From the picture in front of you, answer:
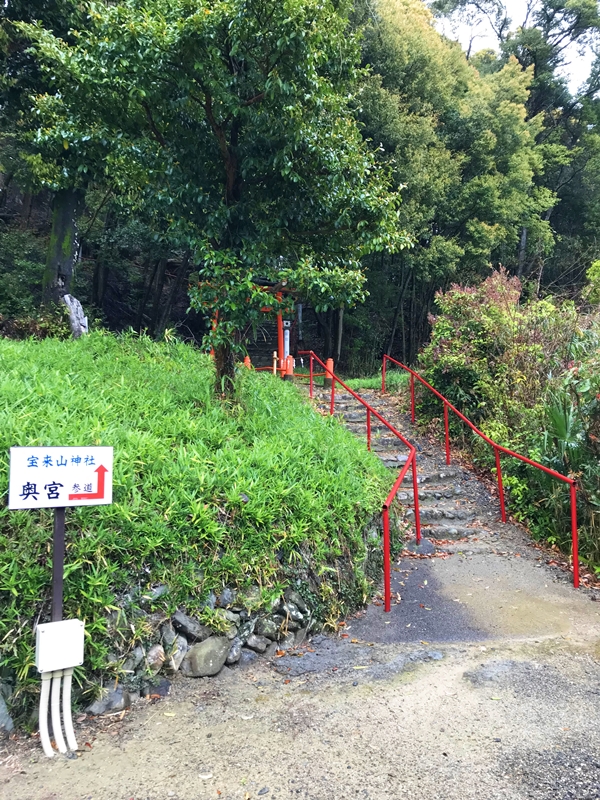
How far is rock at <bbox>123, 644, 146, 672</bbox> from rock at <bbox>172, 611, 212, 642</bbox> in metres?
0.27

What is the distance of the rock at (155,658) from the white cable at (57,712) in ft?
1.88

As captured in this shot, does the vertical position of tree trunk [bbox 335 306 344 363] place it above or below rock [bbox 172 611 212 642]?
above

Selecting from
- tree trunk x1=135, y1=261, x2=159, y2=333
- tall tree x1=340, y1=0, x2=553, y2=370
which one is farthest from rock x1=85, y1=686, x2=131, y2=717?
tree trunk x1=135, y1=261, x2=159, y2=333

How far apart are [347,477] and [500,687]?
226 centimetres

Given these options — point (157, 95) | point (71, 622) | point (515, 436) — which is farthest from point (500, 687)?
point (157, 95)

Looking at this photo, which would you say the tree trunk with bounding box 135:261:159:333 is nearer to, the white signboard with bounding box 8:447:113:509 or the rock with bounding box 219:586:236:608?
the rock with bounding box 219:586:236:608

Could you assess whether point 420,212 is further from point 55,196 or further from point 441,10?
point 441,10

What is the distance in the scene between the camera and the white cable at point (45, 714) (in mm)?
2773

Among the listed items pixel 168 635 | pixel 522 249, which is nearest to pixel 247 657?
pixel 168 635

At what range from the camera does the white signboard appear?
9.31 ft

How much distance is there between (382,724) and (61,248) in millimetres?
9631

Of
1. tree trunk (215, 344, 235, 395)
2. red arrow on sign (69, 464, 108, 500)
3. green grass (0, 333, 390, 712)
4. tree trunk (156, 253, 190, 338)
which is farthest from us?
tree trunk (156, 253, 190, 338)

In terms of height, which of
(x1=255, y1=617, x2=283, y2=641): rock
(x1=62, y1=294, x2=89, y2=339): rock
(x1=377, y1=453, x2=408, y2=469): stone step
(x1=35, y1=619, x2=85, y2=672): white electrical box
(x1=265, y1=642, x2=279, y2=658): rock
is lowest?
(x1=265, y1=642, x2=279, y2=658): rock

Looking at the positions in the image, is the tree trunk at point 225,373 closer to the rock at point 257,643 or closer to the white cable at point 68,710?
the rock at point 257,643
